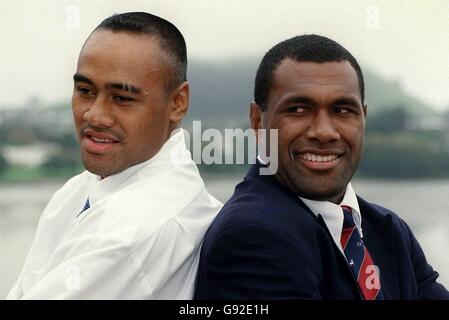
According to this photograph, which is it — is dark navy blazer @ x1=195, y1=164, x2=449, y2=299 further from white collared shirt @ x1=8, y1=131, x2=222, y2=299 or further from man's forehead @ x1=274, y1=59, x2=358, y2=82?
man's forehead @ x1=274, y1=59, x2=358, y2=82

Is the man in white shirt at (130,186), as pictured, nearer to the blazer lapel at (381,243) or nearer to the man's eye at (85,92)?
the man's eye at (85,92)

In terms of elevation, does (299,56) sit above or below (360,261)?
above

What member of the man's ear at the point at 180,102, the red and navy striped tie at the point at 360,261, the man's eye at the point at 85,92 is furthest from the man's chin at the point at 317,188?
the man's eye at the point at 85,92

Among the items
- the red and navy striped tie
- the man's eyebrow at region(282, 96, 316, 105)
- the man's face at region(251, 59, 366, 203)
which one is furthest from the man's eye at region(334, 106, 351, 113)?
the red and navy striped tie

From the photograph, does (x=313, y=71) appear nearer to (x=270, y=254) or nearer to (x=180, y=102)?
(x=180, y=102)

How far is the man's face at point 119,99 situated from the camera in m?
2.72

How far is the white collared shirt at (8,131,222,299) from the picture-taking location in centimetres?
244

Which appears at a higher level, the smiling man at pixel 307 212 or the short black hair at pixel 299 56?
the short black hair at pixel 299 56

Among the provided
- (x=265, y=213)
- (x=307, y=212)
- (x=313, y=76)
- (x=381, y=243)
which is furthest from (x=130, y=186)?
(x=381, y=243)

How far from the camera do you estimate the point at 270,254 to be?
2.41m

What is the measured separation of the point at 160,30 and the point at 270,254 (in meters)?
1.00

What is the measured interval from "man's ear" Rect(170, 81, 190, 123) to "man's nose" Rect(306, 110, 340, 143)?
1.82ft


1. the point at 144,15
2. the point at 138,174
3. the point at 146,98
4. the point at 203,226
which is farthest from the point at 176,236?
the point at 144,15

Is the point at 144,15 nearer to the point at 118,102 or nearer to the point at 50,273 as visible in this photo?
the point at 118,102
